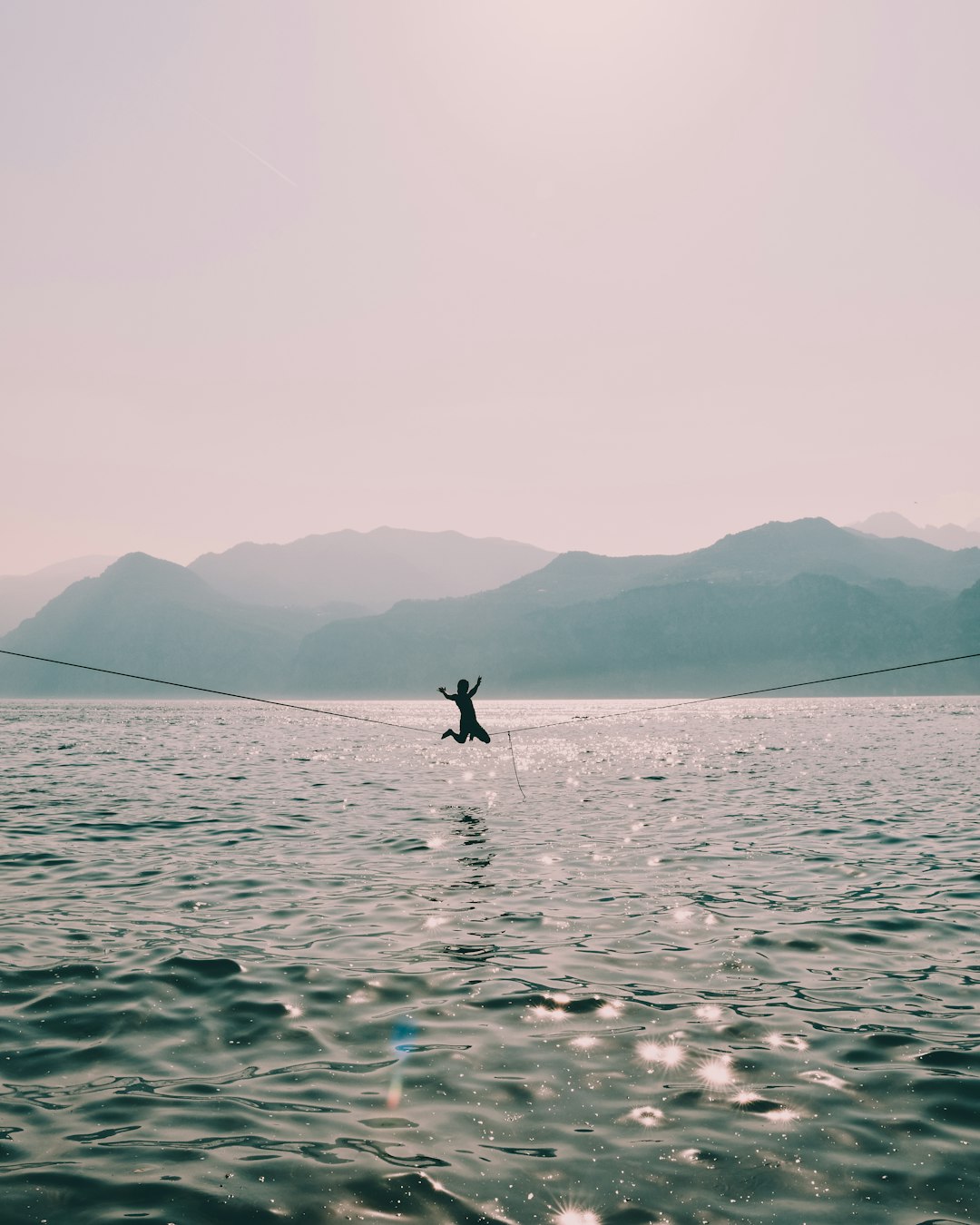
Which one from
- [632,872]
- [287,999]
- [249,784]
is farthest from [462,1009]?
[249,784]

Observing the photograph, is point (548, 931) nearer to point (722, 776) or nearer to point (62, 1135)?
point (62, 1135)

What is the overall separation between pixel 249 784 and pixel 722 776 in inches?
817

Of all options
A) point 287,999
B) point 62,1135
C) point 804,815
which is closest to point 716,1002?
point 287,999

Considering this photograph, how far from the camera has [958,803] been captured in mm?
27516

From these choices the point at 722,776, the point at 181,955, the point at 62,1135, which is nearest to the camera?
the point at 62,1135

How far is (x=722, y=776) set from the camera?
126ft

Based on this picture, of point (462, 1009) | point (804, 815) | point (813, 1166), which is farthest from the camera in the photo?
point (804, 815)

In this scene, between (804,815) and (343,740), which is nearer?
(804,815)

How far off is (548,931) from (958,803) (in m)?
20.5

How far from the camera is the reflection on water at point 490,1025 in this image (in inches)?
241

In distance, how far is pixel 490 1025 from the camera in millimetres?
9148

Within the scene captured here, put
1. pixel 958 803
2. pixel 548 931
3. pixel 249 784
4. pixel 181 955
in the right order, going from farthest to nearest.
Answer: pixel 249 784
pixel 958 803
pixel 548 931
pixel 181 955

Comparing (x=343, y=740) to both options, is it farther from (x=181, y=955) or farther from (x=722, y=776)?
(x=181, y=955)

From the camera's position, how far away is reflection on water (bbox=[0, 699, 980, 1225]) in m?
6.12
